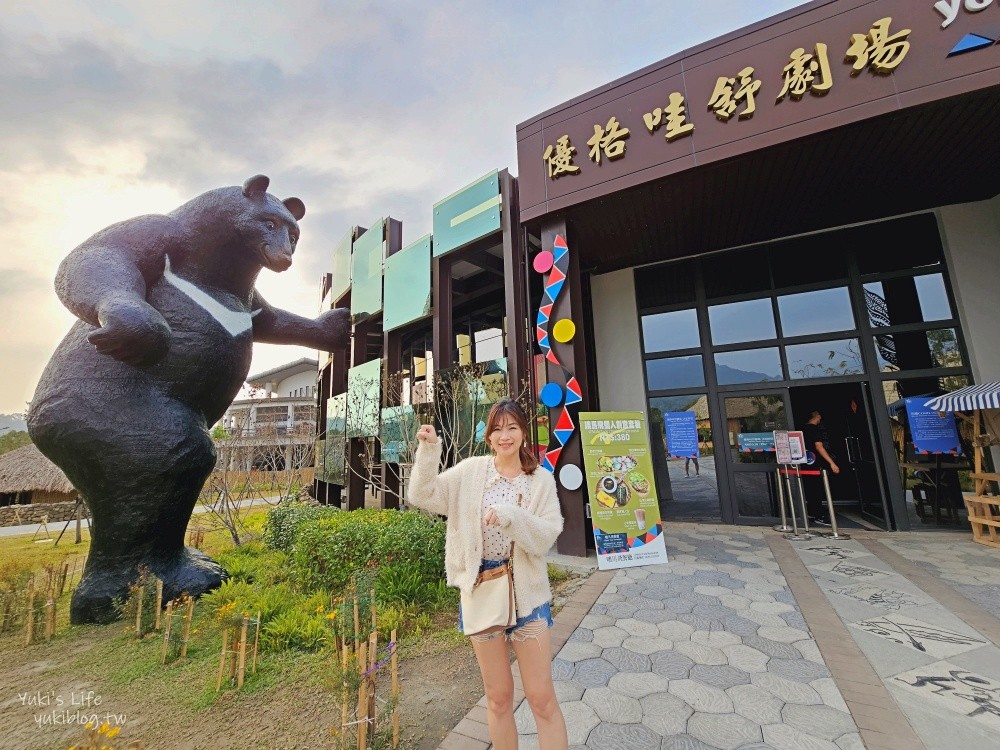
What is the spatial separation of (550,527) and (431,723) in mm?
1558

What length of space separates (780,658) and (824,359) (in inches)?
218

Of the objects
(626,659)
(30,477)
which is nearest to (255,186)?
(626,659)

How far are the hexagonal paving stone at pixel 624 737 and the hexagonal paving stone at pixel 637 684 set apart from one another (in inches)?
11.9

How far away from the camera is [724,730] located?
2090 millimetres

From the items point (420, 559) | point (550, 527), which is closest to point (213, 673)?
point (420, 559)

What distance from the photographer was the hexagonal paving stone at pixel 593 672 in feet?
8.36

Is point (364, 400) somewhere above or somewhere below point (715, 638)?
above

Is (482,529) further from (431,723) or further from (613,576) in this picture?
(613,576)

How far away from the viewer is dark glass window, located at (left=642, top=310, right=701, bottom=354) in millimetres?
7538

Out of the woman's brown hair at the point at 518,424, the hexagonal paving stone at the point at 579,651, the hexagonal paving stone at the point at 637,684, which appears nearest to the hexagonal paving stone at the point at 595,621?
the hexagonal paving stone at the point at 579,651

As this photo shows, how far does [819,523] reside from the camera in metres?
6.91

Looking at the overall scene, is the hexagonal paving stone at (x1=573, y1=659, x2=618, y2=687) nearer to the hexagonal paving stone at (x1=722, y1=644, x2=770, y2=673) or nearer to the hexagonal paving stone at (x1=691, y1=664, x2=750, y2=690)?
the hexagonal paving stone at (x1=691, y1=664, x2=750, y2=690)

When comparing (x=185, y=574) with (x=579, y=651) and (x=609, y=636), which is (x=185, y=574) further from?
(x=609, y=636)

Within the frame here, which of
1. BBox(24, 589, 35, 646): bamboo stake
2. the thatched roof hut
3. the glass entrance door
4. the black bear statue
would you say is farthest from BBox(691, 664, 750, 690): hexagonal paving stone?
the thatched roof hut
